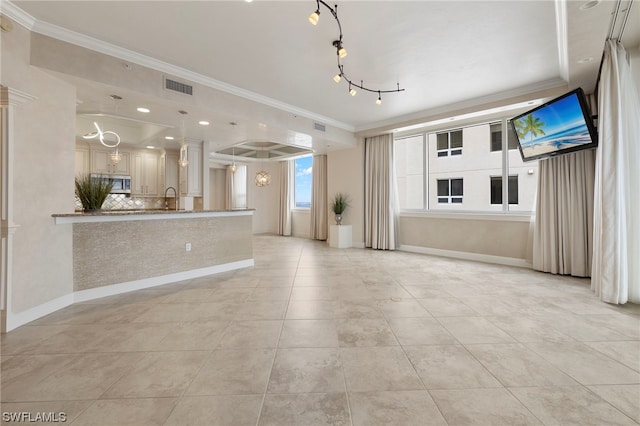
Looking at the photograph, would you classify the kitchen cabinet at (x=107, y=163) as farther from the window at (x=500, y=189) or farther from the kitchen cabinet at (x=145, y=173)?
the window at (x=500, y=189)

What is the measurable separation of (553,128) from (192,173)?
6.87m

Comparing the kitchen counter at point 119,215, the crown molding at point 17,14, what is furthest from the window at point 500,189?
the crown molding at point 17,14

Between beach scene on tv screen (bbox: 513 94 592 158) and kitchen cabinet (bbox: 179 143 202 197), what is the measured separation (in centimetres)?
649

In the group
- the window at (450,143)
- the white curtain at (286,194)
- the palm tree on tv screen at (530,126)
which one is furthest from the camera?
the white curtain at (286,194)

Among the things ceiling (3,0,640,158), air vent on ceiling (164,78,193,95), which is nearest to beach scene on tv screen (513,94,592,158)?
ceiling (3,0,640,158)

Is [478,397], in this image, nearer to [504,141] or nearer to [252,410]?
[252,410]

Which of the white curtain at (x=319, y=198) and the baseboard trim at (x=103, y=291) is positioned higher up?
the white curtain at (x=319, y=198)

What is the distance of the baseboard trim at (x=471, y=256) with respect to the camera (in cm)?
506

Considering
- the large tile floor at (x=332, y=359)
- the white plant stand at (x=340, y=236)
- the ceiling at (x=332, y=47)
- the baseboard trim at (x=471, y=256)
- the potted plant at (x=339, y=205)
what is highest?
the ceiling at (x=332, y=47)

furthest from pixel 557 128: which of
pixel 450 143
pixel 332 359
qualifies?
pixel 332 359

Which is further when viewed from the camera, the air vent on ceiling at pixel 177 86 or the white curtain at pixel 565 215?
the white curtain at pixel 565 215

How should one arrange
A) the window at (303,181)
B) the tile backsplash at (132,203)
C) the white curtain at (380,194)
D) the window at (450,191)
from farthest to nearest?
the window at (303,181), the white curtain at (380,194), the tile backsplash at (132,203), the window at (450,191)

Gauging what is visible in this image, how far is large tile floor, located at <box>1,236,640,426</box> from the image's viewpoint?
1.51 metres

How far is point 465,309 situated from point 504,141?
4035 millimetres
